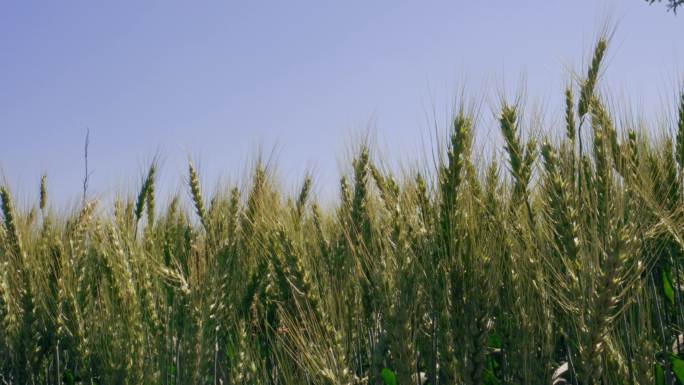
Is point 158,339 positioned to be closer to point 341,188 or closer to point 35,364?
point 35,364

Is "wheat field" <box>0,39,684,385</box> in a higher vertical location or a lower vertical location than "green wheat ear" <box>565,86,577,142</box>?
lower

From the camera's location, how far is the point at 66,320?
3.17 m

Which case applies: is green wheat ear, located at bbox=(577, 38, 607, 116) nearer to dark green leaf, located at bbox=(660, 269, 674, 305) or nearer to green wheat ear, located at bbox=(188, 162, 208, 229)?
dark green leaf, located at bbox=(660, 269, 674, 305)

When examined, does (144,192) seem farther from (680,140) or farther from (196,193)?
(680,140)

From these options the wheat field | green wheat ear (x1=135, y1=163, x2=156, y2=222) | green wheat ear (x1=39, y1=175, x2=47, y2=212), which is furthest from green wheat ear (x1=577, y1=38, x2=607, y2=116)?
green wheat ear (x1=39, y1=175, x2=47, y2=212)

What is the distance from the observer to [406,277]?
7.79 feet

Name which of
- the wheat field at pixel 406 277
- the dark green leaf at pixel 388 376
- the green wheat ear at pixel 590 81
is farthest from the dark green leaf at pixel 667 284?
the dark green leaf at pixel 388 376

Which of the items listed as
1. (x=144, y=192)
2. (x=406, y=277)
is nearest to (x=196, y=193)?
(x=144, y=192)

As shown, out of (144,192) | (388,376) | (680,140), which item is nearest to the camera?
(388,376)

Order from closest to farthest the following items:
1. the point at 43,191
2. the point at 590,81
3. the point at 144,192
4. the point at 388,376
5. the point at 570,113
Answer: the point at 388,376 < the point at 590,81 < the point at 570,113 < the point at 144,192 < the point at 43,191

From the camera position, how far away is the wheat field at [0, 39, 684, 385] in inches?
88.8

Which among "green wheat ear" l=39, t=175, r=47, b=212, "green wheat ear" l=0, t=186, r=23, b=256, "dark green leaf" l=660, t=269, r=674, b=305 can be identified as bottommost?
"dark green leaf" l=660, t=269, r=674, b=305

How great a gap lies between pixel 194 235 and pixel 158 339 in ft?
2.83

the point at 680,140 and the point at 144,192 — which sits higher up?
the point at 144,192
